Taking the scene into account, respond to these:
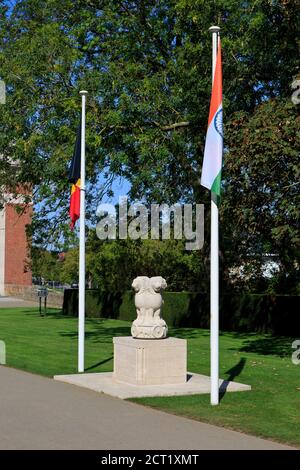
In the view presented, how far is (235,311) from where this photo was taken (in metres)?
27.9

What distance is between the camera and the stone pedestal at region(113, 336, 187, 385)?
11672 mm

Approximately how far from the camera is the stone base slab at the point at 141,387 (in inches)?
432

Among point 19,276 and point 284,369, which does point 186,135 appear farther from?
point 19,276

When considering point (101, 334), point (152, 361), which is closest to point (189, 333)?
point (101, 334)

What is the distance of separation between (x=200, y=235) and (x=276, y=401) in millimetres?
18996

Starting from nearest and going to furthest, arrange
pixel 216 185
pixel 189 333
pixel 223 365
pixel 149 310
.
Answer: pixel 216 185 → pixel 149 310 → pixel 223 365 → pixel 189 333

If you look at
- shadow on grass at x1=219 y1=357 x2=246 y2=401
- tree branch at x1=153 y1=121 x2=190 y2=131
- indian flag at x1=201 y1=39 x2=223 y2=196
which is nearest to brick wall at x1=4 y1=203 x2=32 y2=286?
tree branch at x1=153 y1=121 x2=190 y2=131

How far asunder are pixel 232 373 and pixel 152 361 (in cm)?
292

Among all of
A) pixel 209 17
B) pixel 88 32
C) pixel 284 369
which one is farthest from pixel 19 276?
pixel 284 369

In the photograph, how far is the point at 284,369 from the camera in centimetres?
1490

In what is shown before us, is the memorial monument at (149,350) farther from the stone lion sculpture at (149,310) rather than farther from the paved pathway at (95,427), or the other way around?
the paved pathway at (95,427)

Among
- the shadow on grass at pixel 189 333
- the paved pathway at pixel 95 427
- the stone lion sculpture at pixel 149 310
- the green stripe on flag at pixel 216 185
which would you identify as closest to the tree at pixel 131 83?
the shadow on grass at pixel 189 333

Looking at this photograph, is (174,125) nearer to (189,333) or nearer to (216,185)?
(189,333)

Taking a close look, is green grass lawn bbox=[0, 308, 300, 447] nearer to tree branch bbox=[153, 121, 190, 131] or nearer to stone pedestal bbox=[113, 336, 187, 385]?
stone pedestal bbox=[113, 336, 187, 385]
